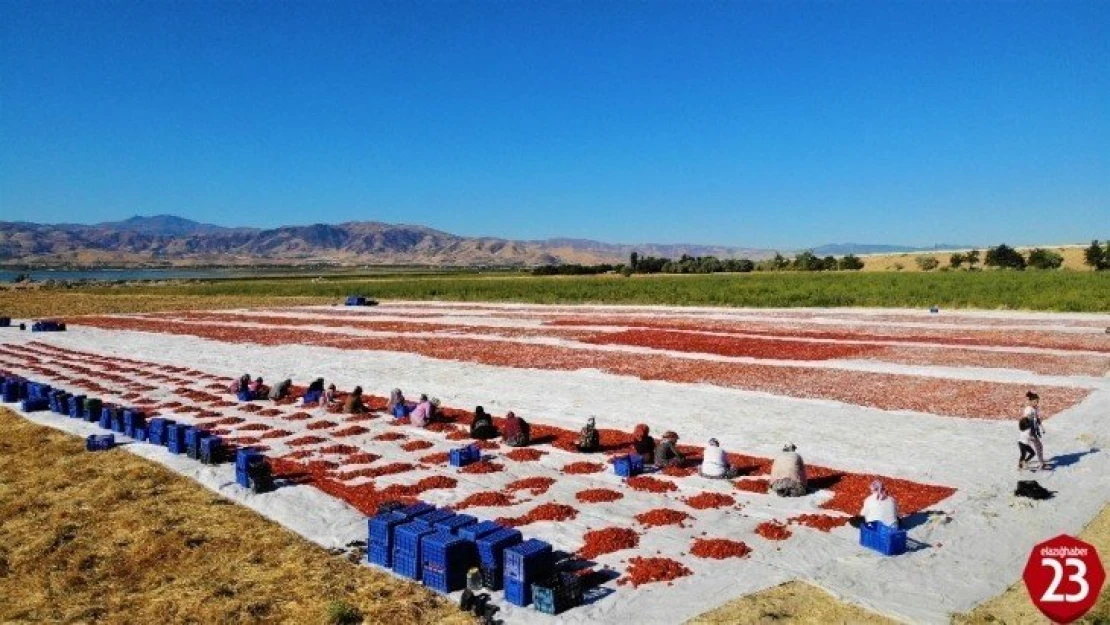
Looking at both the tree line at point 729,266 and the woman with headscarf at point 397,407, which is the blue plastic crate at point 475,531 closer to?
the woman with headscarf at point 397,407

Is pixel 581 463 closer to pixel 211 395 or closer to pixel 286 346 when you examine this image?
pixel 211 395

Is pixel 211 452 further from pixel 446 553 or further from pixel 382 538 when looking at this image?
pixel 446 553

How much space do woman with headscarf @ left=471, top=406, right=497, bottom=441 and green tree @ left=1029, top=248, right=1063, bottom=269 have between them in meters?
115

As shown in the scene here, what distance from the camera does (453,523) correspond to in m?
11.4

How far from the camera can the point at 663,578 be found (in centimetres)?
1073

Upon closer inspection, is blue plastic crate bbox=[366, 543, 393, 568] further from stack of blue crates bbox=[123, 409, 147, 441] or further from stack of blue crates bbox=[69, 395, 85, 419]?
stack of blue crates bbox=[69, 395, 85, 419]

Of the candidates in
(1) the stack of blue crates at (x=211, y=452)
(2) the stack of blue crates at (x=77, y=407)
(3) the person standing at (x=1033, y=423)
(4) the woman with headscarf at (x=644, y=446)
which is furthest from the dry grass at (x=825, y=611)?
(2) the stack of blue crates at (x=77, y=407)

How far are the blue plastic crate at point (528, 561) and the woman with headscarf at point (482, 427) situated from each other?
9.06 metres

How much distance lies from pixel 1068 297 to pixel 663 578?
61.2 m

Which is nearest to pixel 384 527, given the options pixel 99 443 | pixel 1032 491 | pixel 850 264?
pixel 99 443

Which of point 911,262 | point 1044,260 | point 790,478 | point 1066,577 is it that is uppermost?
point 1044,260

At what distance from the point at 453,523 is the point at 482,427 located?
8003 mm

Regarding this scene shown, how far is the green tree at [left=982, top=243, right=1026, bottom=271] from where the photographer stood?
112312 mm

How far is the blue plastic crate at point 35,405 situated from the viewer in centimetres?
2431
